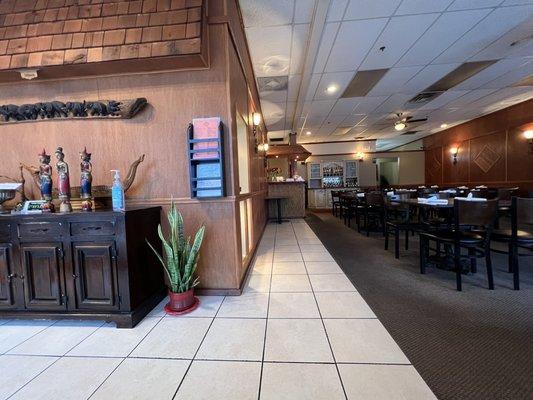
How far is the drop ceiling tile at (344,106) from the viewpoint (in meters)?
6.13

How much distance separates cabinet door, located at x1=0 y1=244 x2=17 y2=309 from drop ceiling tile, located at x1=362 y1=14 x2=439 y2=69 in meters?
5.01

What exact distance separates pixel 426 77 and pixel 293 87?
9.02ft

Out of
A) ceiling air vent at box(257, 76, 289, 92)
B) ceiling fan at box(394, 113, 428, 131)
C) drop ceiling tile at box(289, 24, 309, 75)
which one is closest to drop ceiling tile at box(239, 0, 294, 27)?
drop ceiling tile at box(289, 24, 309, 75)

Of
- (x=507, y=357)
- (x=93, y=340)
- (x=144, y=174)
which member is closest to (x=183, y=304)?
(x=93, y=340)

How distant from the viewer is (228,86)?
2.38m

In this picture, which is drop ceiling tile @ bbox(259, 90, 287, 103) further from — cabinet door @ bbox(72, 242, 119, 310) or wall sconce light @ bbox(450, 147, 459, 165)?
wall sconce light @ bbox(450, 147, 459, 165)

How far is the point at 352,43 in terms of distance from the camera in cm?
368

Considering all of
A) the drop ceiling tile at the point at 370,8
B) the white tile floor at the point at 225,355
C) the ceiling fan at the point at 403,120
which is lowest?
the white tile floor at the point at 225,355

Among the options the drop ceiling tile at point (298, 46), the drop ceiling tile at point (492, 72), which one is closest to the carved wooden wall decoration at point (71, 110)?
the drop ceiling tile at point (298, 46)

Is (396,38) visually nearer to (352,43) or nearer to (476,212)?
(352,43)

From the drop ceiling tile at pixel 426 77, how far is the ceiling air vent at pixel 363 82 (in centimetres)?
77

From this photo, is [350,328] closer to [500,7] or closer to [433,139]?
[500,7]

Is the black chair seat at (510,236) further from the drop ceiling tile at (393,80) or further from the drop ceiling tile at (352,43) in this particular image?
the drop ceiling tile at (393,80)

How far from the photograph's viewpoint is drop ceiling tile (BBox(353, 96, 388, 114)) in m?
6.05
